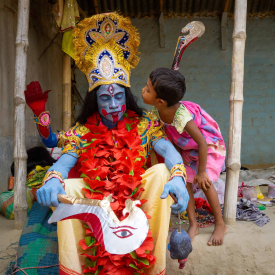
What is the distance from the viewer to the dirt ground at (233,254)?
6.68 ft

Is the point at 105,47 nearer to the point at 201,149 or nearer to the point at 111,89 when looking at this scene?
the point at 111,89

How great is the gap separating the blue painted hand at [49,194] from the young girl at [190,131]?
0.90m

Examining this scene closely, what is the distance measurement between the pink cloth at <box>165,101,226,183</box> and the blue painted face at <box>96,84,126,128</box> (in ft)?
→ 1.46

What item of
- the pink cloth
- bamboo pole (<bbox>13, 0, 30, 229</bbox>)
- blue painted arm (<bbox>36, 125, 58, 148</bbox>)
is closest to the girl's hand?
the pink cloth

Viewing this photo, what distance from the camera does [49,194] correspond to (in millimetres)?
1639

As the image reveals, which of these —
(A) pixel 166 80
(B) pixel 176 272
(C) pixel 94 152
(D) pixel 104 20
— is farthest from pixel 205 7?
(B) pixel 176 272

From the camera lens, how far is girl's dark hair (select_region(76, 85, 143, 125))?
7.52 feet

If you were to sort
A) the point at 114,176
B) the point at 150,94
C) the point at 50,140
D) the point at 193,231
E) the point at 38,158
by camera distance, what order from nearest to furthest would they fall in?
the point at 114,176, the point at 150,94, the point at 50,140, the point at 193,231, the point at 38,158

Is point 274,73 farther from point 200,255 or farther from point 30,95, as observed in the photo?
point 30,95

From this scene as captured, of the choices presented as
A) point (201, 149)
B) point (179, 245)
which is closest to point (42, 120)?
point (201, 149)

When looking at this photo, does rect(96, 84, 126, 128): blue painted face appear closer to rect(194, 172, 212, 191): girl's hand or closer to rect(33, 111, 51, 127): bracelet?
rect(33, 111, 51, 127): bracelet

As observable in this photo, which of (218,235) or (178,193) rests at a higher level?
(178,193)

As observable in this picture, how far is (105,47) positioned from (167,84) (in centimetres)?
66

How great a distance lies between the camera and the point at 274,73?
5.87 meters
